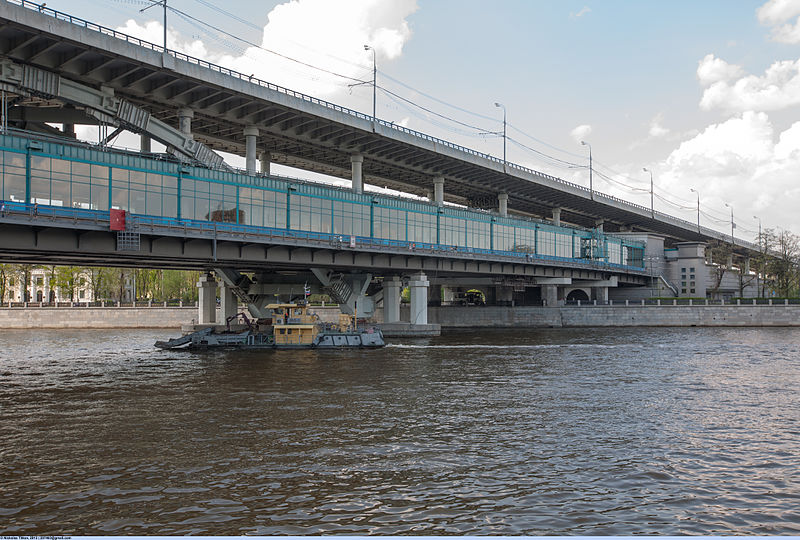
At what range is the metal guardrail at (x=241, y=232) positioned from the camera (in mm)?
39781

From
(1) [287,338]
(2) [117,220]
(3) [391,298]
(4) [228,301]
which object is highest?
(2) [117,220]

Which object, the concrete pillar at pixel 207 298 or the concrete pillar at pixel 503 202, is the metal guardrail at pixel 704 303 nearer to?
Result: the concrete pillar at pixel 503 202

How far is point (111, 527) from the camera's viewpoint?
1348 centimetres

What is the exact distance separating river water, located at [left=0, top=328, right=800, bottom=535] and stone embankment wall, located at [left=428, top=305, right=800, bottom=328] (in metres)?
52.8

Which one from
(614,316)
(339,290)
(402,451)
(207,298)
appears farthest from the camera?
(614,316)

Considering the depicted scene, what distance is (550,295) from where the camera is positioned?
99.9 m

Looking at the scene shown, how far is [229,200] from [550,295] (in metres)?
59.8

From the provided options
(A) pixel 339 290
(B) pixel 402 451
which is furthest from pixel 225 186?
(B) pixel 402 451

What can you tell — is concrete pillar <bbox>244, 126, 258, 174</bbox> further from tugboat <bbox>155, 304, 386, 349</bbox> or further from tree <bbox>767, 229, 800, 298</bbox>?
tree <bbox>767, 229, 800, 298</bbox>

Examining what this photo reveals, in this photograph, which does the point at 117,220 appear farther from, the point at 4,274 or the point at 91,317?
the point at 4,274

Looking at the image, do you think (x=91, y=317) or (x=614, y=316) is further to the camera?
(x=91, y=317)

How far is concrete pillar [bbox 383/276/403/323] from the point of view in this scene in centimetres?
7644

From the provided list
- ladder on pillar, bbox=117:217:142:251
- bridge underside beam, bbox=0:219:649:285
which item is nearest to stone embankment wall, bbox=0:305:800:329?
bridge underside beam, bbox=0:219:649:285

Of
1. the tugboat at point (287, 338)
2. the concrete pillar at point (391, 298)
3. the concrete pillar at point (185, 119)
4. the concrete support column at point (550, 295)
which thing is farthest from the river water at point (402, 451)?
the concrete support column at point (550, 295)
